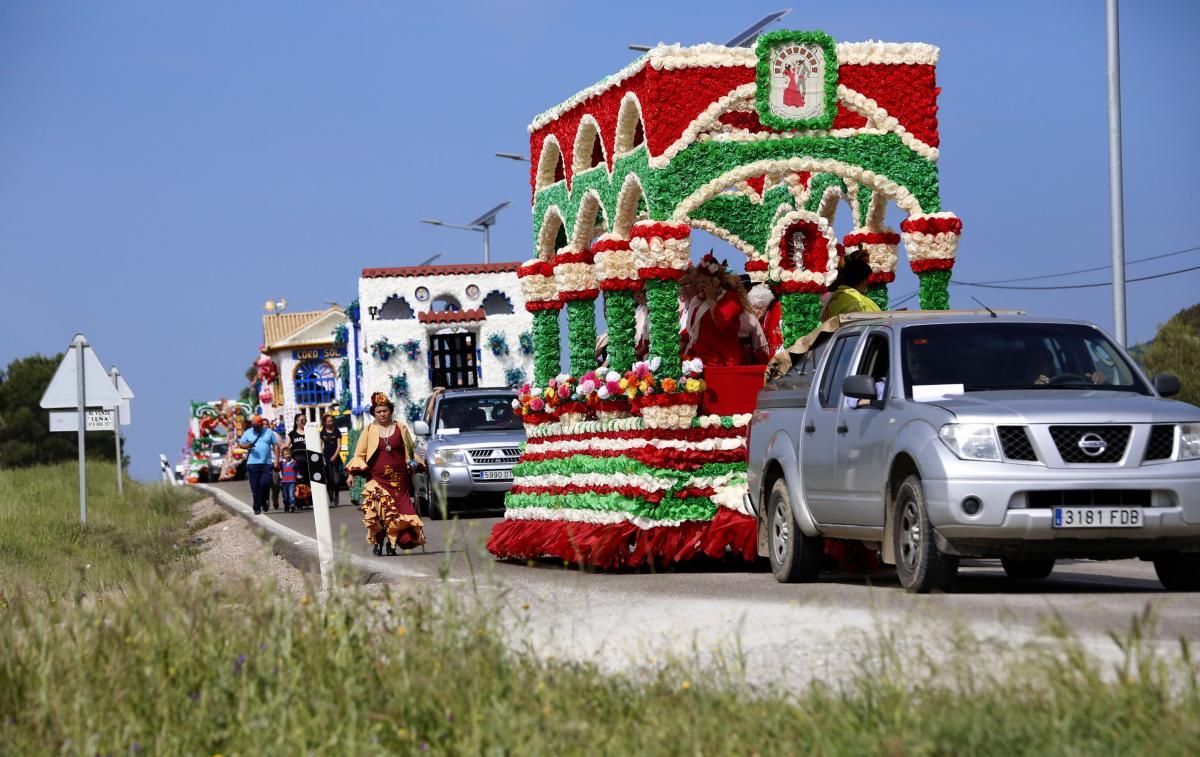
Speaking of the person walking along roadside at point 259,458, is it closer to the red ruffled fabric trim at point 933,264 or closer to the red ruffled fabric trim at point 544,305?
the red ruffled fabric trim at point 544,305

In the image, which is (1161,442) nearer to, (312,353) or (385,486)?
(385,486)

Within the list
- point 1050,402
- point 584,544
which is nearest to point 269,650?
point 1050,402

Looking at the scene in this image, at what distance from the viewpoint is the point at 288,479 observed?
38219mm

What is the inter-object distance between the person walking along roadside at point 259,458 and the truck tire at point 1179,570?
23.7 m

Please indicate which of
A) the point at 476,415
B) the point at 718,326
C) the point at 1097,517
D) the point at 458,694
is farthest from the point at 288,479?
the point at 458,694

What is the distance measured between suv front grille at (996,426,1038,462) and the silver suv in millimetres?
18719

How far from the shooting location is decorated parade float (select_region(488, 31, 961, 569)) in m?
16.1

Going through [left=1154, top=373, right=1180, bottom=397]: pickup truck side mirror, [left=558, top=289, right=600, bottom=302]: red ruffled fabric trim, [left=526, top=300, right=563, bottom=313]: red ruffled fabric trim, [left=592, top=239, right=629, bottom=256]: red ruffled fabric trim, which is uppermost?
[left=592, top=239, right=629, bottom=256]: red ruffled fabric trim

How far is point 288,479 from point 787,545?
82.4 ft

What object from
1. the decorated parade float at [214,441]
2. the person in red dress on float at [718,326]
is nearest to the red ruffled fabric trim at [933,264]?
the person in red dress on float at [718,326]

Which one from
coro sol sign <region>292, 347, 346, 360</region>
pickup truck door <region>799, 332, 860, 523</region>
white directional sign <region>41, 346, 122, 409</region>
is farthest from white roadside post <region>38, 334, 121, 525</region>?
coro sol sign <region>292, 347, 346, 360</region>

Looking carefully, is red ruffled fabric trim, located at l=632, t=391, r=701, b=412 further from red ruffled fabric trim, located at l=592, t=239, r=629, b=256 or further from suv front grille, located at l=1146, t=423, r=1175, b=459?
suv front grille, located at l=1146, t=423, r=1175, b=459

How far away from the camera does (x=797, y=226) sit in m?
17.5

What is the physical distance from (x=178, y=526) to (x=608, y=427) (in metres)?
20.0
